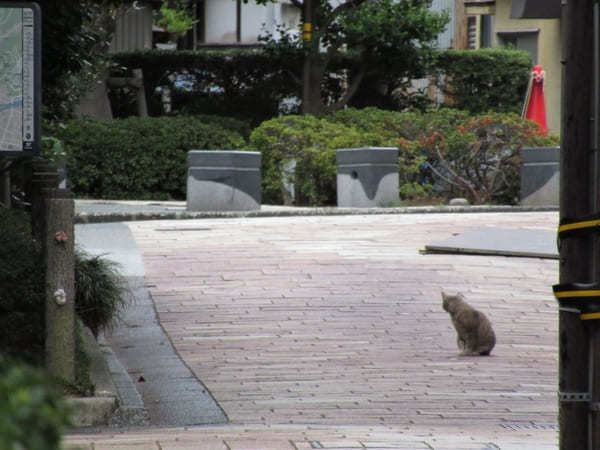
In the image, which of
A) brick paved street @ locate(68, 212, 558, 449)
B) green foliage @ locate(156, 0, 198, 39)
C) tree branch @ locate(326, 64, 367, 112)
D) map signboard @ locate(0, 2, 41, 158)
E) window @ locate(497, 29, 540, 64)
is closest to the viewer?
brick paved street @ locate(68, 212, 558, 449)

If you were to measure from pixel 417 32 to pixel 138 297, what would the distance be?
17217mm

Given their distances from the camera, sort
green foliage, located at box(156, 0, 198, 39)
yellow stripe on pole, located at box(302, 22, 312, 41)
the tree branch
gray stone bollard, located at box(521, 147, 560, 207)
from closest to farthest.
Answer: gray stone bollard, located at box(521, 147, 560, 207)
yellow stripe on pole, located at box(302, 22, 312, 41)
the tree branch
green foliage, located at box(156, 0, 198, 39)

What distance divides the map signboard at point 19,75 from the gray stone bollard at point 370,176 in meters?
Answer: 13.1

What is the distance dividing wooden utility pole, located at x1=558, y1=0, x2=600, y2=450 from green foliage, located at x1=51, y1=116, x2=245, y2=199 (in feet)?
61.3

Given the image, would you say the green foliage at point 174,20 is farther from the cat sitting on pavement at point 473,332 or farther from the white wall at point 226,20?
the cat sitting on pavement at point 473,332

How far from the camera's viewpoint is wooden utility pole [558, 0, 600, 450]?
13.2 feet

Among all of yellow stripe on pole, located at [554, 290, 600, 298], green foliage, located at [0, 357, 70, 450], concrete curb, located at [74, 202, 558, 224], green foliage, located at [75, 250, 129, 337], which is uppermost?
green foliage, located at [0, 357, 70, 450]

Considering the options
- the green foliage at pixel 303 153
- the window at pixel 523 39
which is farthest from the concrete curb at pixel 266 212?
the window at pixel 523 39

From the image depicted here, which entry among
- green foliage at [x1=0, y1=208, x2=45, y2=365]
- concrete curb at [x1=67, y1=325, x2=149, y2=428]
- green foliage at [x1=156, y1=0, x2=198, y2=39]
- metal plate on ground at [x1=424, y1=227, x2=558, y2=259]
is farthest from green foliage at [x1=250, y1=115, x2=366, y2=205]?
green foliage at [x1=156, y1=0, x2=198, y2=39]

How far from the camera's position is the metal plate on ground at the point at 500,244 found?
43.2 ft

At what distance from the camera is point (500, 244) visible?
535 inches

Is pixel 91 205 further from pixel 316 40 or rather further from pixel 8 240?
pixel 8 240

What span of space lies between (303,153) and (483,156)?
3.06m

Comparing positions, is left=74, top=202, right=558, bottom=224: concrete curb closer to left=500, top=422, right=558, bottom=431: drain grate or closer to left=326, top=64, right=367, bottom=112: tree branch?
left=326, top=64, right=367, bottom=112: tree branch
